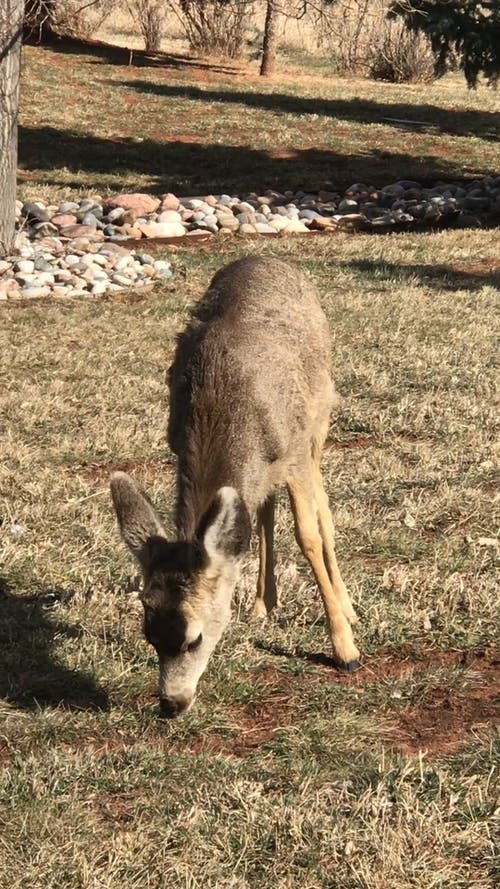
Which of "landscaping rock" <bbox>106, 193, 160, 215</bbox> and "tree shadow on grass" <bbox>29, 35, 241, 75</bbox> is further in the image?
"tree shadow on grass" <bbox>29, 35, 241, 75</bbox>

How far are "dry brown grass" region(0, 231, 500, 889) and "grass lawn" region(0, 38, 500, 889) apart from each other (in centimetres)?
1

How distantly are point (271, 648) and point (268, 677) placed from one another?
1.00ft

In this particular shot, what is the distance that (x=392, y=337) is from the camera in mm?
11500

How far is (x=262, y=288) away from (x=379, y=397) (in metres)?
3.56

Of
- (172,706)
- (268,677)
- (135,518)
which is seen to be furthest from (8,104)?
(172,706)

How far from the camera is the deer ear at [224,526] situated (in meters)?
4.56

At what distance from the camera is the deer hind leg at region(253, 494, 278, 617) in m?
6.32

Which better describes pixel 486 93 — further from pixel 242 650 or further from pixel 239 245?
pixel 242 650

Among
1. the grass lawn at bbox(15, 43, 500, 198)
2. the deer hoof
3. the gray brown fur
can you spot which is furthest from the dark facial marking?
the grass lawn at bbox(15, 43, 500, 198)

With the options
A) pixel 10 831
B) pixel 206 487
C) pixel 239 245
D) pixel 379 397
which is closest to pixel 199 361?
pixel 206 487

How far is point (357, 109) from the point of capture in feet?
103

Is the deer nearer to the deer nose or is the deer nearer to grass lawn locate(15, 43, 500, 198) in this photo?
the deer nose

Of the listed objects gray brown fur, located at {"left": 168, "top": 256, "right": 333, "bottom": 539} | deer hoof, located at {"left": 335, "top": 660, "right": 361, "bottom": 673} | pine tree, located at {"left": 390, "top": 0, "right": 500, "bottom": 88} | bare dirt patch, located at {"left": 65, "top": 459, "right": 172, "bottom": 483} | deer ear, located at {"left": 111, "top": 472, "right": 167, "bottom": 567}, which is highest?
pine tree, located at {"left": 390, "top": 0, "right": 500, "bottom": 88}

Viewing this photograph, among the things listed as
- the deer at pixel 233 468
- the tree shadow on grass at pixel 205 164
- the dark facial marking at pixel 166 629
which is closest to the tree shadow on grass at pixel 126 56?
the tree shadow on grass at pixel 205 164
